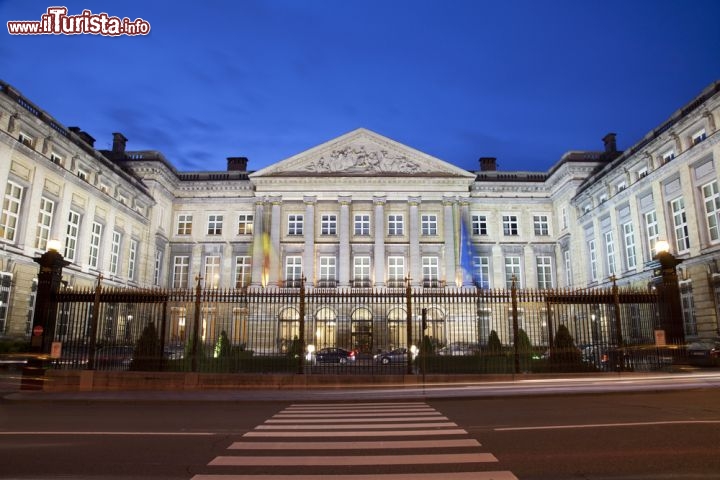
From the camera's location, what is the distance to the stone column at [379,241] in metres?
45.6

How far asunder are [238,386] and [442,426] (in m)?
8.46

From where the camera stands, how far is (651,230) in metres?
33.5

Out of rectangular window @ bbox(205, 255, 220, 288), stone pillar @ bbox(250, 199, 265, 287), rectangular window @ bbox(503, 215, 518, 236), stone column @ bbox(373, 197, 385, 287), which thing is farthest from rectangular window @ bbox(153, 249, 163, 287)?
rectangular window @ bbox(503, 215, 518, 236)

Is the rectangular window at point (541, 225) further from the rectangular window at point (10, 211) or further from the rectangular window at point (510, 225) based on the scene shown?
the rectangular window at point (10, 211)

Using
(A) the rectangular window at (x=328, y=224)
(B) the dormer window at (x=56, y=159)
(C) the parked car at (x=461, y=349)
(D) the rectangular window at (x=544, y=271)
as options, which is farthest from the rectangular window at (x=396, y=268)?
(B) the dormer window at (x=56, y=159)

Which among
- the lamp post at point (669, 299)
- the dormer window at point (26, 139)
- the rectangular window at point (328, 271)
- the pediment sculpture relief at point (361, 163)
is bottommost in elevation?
the lamp post at point (669, 299)

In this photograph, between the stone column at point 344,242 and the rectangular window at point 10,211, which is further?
the stone column at point 344,242

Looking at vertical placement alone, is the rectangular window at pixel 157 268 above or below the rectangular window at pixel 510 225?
below

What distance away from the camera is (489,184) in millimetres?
49375

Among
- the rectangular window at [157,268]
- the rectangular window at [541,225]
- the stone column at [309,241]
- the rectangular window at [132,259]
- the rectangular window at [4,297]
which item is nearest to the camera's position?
the rectangular window at [4,297]

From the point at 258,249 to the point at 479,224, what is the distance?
21.2 metres

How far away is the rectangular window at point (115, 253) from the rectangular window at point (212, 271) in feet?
31.5

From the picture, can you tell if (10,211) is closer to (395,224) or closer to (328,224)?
(328,224)

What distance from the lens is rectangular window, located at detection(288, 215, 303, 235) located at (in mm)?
47562
